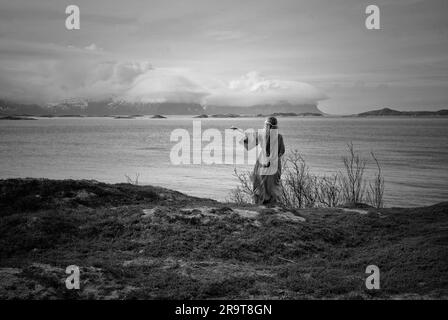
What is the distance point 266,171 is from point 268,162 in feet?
0.88

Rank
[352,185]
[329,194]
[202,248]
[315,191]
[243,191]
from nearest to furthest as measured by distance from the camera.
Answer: [202,248], [329,194], [315,191], [243,191], [352,185]

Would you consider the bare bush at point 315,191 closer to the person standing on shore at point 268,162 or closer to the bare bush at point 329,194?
the bare bush at point 329,194

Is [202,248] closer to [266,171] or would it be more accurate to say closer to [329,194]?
[266,171]

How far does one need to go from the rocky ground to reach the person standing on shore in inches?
60.4

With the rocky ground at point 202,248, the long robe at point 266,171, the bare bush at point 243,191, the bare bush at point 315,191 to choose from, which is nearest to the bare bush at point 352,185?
the bare bush at point 315,191

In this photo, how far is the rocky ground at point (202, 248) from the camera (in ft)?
19.2

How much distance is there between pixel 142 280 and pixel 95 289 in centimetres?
69

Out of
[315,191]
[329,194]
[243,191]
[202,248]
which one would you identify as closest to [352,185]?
[329,194]

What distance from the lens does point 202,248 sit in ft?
24.8

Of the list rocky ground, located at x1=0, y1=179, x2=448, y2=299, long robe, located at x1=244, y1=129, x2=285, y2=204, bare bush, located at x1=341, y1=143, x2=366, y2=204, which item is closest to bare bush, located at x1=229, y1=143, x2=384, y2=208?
bare bush, located at x1=341, y1=143, x2=366, y2=204

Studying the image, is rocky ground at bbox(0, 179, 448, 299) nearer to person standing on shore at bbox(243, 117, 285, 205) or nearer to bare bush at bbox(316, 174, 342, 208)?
person standing on shore at bbox(243, 117, 285, 205)
